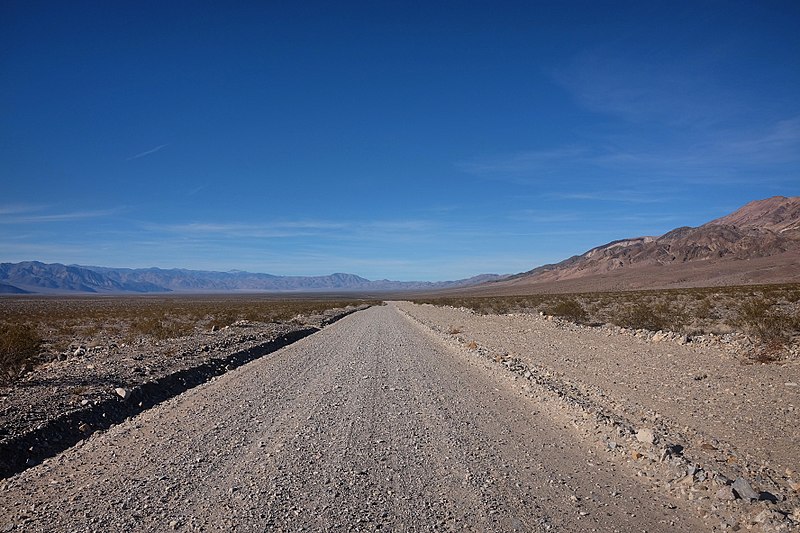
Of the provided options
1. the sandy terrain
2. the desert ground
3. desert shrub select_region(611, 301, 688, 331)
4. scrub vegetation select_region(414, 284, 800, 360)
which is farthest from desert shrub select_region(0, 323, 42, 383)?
desert shrub select_region(611, 301, 688, 331)

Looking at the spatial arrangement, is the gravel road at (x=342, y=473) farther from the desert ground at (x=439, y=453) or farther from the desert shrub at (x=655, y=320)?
the desert shrub at (x=655, y=320)

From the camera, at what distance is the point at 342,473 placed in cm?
572

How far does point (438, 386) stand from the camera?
437 inches

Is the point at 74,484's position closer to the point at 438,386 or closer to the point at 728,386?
the point at 438,386

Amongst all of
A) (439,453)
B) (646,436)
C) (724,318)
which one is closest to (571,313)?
(724,318)

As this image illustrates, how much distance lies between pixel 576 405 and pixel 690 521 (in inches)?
156

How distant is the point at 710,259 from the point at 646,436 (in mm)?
120282

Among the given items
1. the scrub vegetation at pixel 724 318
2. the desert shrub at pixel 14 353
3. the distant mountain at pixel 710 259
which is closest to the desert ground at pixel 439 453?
the desert shrub at pixel 14 353

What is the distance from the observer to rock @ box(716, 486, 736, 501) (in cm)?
483

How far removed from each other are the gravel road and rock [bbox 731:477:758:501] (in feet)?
1.87

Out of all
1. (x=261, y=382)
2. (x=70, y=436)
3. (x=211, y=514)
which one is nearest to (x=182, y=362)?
(x=261, y=382)

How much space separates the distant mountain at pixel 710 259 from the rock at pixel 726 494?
82.6 metres

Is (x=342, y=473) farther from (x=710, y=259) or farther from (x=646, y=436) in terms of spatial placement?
(x=710, y=259)

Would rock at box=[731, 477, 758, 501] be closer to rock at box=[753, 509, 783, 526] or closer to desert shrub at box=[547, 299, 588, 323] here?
rock at box=[753, 509, 783, 526]
